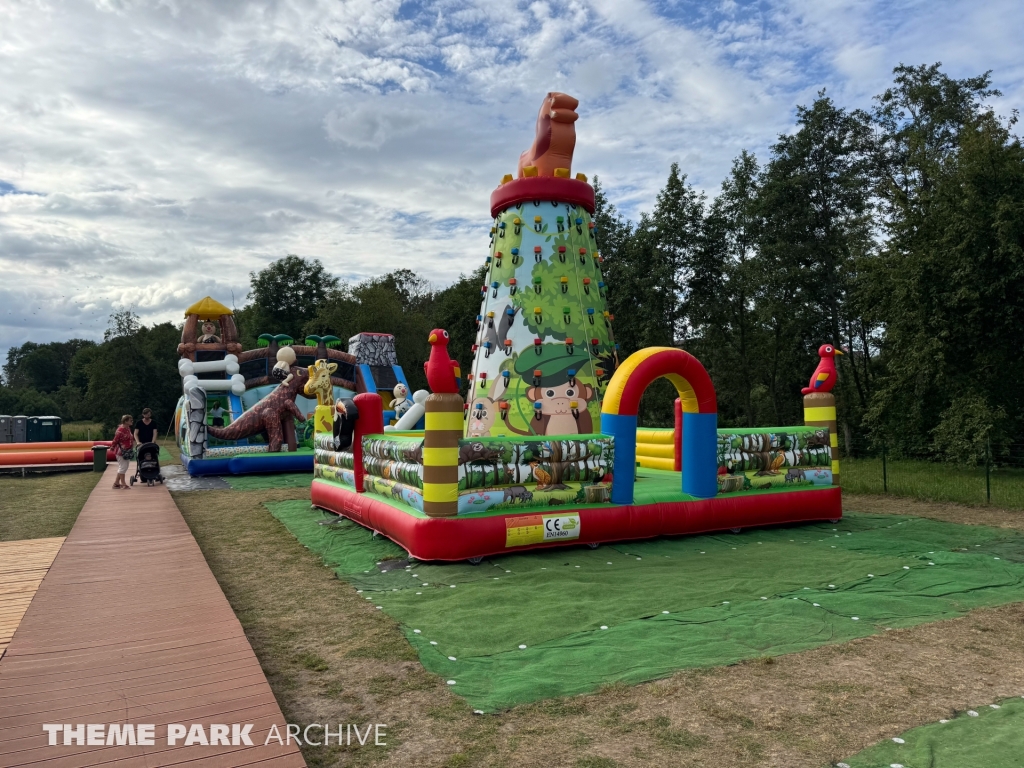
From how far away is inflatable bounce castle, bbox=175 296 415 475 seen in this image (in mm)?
14062

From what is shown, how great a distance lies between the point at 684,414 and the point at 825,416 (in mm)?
2073

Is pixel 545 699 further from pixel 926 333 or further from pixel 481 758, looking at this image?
pixel 926 333

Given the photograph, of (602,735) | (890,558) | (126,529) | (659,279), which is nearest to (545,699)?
(602,735)

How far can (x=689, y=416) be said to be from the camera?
7.04 metres

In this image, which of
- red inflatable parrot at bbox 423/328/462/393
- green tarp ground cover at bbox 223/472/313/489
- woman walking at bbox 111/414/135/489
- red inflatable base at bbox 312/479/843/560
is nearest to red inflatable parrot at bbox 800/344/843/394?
red inflatable base at bbox 312/479/843/560

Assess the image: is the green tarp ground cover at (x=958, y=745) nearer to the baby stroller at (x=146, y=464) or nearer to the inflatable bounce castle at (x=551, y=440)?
the inflatable bounce castle at (x=551, y=440)

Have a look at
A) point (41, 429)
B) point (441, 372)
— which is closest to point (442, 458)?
point (441, 372)

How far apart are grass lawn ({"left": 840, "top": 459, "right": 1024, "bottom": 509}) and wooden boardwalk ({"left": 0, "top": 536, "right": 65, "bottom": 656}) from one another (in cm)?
1050

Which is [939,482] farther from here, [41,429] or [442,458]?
[41,429]

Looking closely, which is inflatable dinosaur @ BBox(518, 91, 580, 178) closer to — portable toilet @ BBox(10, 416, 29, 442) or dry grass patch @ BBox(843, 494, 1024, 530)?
dry grass patch @ BBox(843, 494, 1024, 530)

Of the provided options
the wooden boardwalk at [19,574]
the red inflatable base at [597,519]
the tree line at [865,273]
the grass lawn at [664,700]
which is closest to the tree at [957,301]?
the tree line at [865,273]

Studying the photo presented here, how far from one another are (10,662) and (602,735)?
9.87ft

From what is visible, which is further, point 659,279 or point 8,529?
point 659,279

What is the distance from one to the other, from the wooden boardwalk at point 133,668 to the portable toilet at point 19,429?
64.2ft
